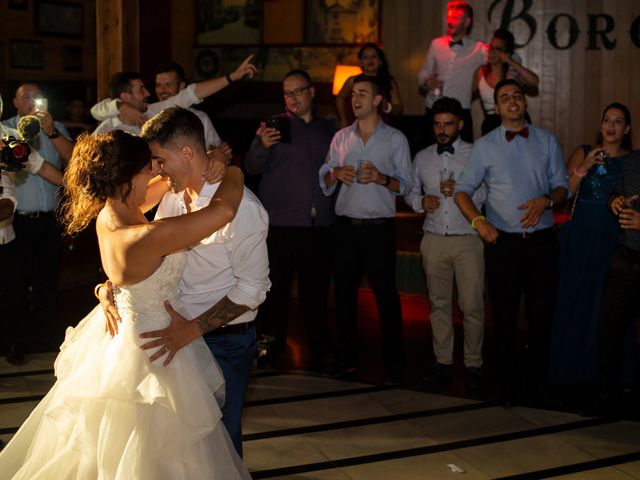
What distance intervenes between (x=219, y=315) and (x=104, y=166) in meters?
0.56

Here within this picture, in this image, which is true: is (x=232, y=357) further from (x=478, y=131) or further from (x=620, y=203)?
(x=478, y=131)

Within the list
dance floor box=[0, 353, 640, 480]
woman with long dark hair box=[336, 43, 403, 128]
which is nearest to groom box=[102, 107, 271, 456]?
dance floor box=[0, 353, 640, 480]

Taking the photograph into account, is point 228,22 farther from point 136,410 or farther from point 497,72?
point 136,410

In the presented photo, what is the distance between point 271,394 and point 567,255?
1.74 m

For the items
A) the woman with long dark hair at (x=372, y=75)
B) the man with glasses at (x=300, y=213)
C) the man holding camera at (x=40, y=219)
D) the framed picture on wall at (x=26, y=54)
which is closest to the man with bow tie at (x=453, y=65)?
the woman with long dark hair at (x=372, y=75)

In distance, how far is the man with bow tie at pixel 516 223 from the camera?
516 cm

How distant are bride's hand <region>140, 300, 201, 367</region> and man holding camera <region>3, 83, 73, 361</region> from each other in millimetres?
3134

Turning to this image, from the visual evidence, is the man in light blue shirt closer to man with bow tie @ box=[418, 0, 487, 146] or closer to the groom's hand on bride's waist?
man with bow tie @ box=[418, 0, 487, 146]

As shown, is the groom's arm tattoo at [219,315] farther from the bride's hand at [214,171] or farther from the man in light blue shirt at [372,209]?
the man in light blue shirt at [372,209]

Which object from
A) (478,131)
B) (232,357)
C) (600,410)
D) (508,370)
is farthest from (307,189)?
(478,131)

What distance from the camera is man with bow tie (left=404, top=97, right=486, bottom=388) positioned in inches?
217

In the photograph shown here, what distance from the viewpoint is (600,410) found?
16.6ft

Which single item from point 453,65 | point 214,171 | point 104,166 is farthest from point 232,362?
point 453,65

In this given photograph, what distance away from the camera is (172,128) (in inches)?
120
